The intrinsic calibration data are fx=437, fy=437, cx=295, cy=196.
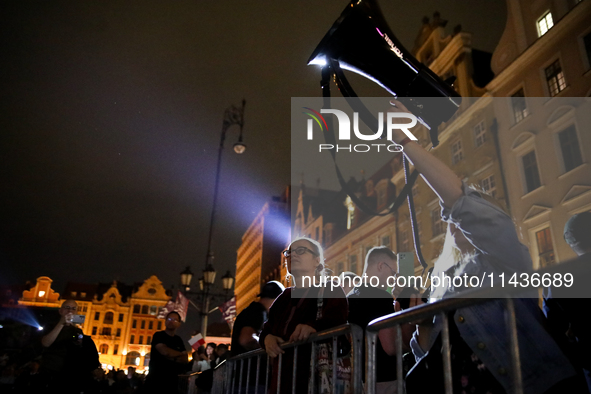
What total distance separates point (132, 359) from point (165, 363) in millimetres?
79381

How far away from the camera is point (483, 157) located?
17141 millimetres

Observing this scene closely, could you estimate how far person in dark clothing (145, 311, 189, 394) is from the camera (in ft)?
18.1

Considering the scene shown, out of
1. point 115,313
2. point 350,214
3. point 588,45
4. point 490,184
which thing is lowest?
point 490,184

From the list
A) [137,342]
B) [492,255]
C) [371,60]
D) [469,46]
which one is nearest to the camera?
[492,255]

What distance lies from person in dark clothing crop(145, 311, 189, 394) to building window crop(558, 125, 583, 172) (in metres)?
12.7

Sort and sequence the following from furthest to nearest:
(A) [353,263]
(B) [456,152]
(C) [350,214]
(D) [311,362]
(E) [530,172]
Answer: (C) [350,214]
(A) [353,263]
(B) [456,152]
(E) [530,172]
(D) [311,362]

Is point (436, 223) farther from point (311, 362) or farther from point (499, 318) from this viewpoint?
point (499, 318)

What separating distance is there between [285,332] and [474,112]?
1734cm

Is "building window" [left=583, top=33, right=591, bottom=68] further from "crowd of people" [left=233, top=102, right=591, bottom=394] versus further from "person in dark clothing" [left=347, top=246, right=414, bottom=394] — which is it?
"crowd of people" [left=233, top=102, right=591, bottom=394]

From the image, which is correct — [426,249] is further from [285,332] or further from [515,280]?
[515,280]

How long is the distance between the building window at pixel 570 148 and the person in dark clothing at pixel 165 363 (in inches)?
500

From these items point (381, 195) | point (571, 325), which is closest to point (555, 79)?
point (381, 195)

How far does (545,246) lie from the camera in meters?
13.9

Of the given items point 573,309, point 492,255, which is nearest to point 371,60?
point 492,255
